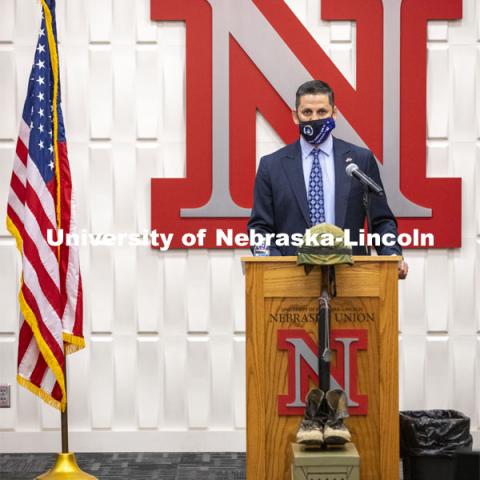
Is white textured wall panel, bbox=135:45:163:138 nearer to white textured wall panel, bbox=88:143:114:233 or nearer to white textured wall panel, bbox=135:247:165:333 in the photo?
white textured wall panel, bbox=88:143:114:233

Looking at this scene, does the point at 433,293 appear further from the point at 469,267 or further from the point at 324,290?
the point at 324,290

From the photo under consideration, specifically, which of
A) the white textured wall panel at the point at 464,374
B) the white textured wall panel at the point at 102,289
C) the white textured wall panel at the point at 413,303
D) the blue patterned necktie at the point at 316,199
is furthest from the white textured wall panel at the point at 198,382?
the blue patterned necktie at the point at 316,199

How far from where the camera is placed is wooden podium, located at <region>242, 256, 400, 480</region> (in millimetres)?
3434

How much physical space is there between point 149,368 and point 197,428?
41cm

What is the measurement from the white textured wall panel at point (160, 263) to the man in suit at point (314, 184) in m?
1.17

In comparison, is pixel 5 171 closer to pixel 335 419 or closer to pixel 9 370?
pixel 9 370

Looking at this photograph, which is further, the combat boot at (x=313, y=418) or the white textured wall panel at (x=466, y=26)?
the white textured wall panel at (x=466, y=26)

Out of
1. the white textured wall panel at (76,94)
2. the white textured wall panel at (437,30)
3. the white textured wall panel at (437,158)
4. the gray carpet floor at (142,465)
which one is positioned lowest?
the gray carpet floor at (142,465)

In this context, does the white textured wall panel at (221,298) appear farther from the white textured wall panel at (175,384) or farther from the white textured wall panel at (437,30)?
the white textured wall panel at (437,30)

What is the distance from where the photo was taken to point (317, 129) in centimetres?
382

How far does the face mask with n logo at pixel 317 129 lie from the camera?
3814mm

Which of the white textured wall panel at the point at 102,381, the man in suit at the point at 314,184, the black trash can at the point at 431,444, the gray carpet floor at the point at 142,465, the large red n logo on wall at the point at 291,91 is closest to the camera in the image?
the man in suit at the point at 314,184

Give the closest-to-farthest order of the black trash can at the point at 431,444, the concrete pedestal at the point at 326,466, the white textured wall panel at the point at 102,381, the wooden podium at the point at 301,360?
1. the concrete pedestal at the point at 326,466
2. the wooden podium at the point at 301,360
3. the black trash can at the point at 431,444
4. the white textured wall panel at the point at 102,381

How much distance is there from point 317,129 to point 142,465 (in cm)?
205
